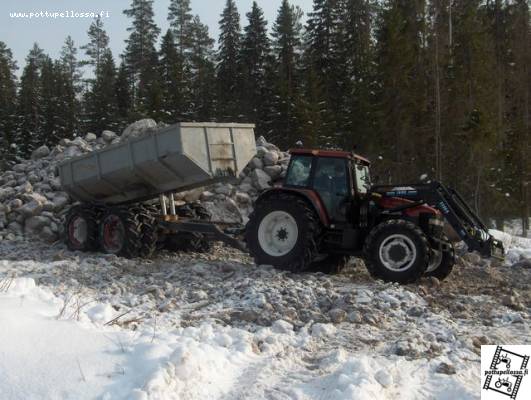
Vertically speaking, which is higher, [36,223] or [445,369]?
[36,223]

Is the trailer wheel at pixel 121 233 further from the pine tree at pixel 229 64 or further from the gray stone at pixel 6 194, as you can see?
the pine tree at pixel 229 64

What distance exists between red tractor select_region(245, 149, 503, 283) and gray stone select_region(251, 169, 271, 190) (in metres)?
5.63

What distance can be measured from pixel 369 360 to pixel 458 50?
22908 mm

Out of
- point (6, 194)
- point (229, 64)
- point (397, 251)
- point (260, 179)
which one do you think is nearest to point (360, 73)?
point (229, 64)

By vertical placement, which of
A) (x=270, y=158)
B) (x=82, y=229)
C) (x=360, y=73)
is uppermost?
(x=360, y=73)

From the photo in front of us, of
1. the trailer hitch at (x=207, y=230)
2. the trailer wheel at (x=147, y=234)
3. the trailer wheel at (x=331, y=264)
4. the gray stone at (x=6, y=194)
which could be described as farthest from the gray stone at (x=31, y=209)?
the trailer wheel at (x=331, y=264)

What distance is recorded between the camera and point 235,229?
9578 millimetres

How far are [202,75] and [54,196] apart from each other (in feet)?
90.1

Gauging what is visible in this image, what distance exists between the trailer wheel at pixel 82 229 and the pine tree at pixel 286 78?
56.7 ft

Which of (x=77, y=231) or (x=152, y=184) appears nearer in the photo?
(x=152, y=184)

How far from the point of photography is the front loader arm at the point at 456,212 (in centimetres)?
712

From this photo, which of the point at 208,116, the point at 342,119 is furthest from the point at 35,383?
the point at 208,116

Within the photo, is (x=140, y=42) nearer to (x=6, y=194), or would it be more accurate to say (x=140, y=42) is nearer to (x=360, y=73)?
(x=360, y=73)

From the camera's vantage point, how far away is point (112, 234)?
10398mm
